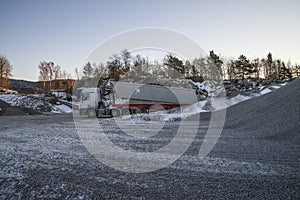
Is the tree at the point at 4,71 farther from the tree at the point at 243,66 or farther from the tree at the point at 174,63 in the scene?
the tree at the point at 243,66

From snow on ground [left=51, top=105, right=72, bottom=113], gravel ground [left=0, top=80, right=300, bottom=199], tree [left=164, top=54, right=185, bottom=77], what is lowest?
snow on ground [left=51, top=105, right=72, bottom=113]

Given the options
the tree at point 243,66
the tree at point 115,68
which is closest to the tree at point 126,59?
the tree at point 115,68

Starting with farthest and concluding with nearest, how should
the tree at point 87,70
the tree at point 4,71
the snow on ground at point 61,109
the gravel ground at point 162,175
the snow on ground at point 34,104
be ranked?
the tree at point 87,70, the tree at point 4,71, the snow on ground at point 34,104, the snow on ground at point 61,109, the gravel ground at point 162,175

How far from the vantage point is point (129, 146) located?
5.91m

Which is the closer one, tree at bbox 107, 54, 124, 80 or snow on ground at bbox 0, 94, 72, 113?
snow on ground at bbox 0, 94, 72, 113

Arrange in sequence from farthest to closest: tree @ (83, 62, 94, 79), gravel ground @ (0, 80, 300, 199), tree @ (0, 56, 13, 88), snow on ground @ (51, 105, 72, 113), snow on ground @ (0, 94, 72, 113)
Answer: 1. tree @ (83, 62, 94, 79)
2. tree @ (0, 56, 13, 88)
3. snow on ground @ (0, 94, 72, 113)
4. snow on ground @ (51, 105, 72, 113)
5. gravel ground @ (0, 80, 300, 199)

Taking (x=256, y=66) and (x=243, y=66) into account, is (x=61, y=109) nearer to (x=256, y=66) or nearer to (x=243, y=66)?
(x=243, y=66)

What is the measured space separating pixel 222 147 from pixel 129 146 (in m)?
2.61

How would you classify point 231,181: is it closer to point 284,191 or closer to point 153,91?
point 284,191

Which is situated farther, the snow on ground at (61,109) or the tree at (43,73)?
the tree at (43,73)

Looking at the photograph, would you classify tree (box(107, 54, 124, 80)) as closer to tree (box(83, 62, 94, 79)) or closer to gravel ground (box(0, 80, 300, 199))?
tree (box(83, 62, 94, 79))

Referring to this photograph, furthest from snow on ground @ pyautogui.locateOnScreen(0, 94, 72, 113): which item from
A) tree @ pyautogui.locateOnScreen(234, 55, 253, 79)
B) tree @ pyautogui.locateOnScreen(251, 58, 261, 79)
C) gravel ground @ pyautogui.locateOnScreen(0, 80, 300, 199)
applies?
tree @ pyautogui.locateOnScreen(251, 58, 261, 79)

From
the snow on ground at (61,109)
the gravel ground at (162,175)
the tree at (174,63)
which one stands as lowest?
the snow on ground at (61,109)

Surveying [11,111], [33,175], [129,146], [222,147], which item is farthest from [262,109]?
[11,111]
